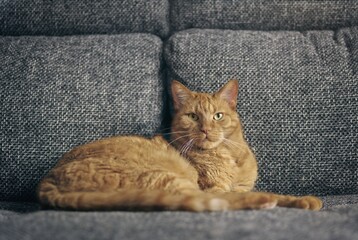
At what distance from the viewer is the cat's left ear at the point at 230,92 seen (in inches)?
75.0


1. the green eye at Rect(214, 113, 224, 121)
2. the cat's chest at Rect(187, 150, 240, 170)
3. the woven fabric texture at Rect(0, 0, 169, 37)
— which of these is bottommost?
the cat's chest at Rect(187, 150, 240, 170)

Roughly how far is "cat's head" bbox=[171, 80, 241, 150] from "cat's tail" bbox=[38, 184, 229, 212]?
1.63 feet

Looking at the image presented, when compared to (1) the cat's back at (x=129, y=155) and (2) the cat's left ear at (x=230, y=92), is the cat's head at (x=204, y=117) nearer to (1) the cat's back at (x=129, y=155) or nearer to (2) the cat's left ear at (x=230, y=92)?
(2) the cat's left ear at (x=230, y=92)

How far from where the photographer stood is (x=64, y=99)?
2031 millimetres

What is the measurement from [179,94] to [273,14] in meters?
0.69

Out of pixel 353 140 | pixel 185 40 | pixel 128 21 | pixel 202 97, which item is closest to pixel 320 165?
pixel 353 140

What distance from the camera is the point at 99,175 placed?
1.49m

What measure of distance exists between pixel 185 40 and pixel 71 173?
0.94 meters

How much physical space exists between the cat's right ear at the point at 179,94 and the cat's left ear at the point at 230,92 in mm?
137

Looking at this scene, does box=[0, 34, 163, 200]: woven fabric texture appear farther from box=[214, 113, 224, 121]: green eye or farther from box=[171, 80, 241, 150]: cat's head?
box=[214, 113, 224, 121]: green eye

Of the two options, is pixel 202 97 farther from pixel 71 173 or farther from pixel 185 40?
pixel 71 173

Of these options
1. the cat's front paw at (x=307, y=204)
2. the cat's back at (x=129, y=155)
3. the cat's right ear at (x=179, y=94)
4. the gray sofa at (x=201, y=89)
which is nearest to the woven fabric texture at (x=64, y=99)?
the gray sofa at (x=201, y=89)

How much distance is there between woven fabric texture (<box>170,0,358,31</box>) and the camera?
88.6 inches

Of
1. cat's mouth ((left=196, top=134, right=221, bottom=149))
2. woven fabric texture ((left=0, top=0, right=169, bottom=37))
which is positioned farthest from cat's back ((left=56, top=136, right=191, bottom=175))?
woven fabric texture ((left=0, top=0, right=169, bottom=37))
